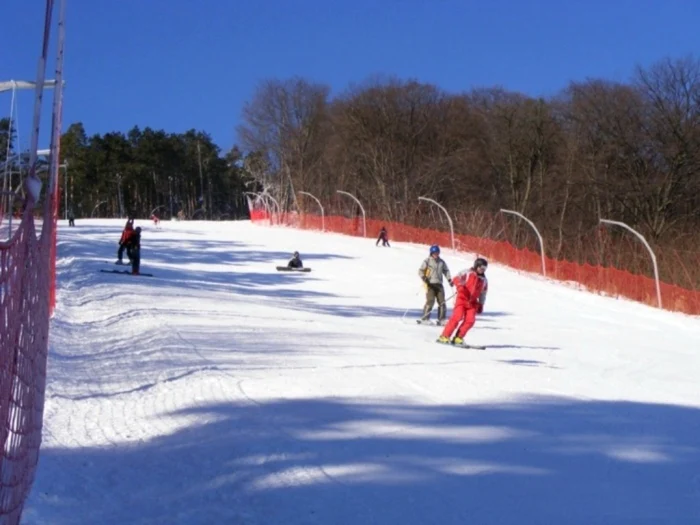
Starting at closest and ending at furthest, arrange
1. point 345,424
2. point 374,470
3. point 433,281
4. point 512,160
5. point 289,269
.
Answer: point 374,470
point 345,424
point 433,281
point 289,269
point 512,160

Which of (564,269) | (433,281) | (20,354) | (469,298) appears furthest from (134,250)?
(20,354)

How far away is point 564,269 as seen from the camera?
108ft

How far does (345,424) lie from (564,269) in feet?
86.8

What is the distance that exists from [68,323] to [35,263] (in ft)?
24.3

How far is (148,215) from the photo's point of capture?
3981 inches

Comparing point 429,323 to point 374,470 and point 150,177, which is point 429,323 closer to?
point 374,470

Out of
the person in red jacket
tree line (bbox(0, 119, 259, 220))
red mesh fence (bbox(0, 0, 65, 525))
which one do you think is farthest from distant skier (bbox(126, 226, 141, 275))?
tree line (bbox(0, 119, 259, 220))

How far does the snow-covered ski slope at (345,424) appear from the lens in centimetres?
577

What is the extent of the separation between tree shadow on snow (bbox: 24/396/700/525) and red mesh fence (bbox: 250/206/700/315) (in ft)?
64.2

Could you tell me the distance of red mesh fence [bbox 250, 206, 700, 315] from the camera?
2705 cm

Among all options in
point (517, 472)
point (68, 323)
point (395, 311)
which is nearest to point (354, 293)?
point (395, 311)

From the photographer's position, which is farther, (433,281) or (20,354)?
(433,281)

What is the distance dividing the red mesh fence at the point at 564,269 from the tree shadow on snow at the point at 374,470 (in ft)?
64.2

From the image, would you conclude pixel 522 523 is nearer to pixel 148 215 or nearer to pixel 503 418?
pixel 503 418
